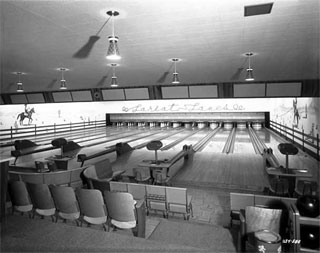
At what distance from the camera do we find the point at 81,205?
111 inches

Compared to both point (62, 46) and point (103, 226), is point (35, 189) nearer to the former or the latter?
point (103, 226)

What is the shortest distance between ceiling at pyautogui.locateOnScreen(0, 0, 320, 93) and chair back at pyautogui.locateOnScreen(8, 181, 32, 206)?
2.01 metres

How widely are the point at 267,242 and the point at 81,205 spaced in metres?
2.00

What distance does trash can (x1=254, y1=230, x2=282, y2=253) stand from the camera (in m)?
1.92

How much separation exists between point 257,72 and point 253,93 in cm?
178

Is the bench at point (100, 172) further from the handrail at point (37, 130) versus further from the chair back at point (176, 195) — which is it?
the handrail at point (37, 130)

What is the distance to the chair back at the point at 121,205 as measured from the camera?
8.73 feet

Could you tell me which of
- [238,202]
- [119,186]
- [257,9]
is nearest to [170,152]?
[119,186]

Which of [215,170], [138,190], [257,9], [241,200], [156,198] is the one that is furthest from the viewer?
[215,170]

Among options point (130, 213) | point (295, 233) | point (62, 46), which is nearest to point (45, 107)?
point (62, 46)

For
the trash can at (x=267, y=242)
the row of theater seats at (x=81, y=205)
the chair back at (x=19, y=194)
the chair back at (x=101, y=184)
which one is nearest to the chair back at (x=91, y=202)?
the row of theater seats at (x=81, y=205)

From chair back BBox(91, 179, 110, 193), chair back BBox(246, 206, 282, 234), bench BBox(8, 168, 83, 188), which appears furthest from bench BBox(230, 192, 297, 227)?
bench BBox(8, 168, 83, 188)

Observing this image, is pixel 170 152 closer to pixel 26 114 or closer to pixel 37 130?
pixel 37 130

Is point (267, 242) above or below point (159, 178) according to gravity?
above
